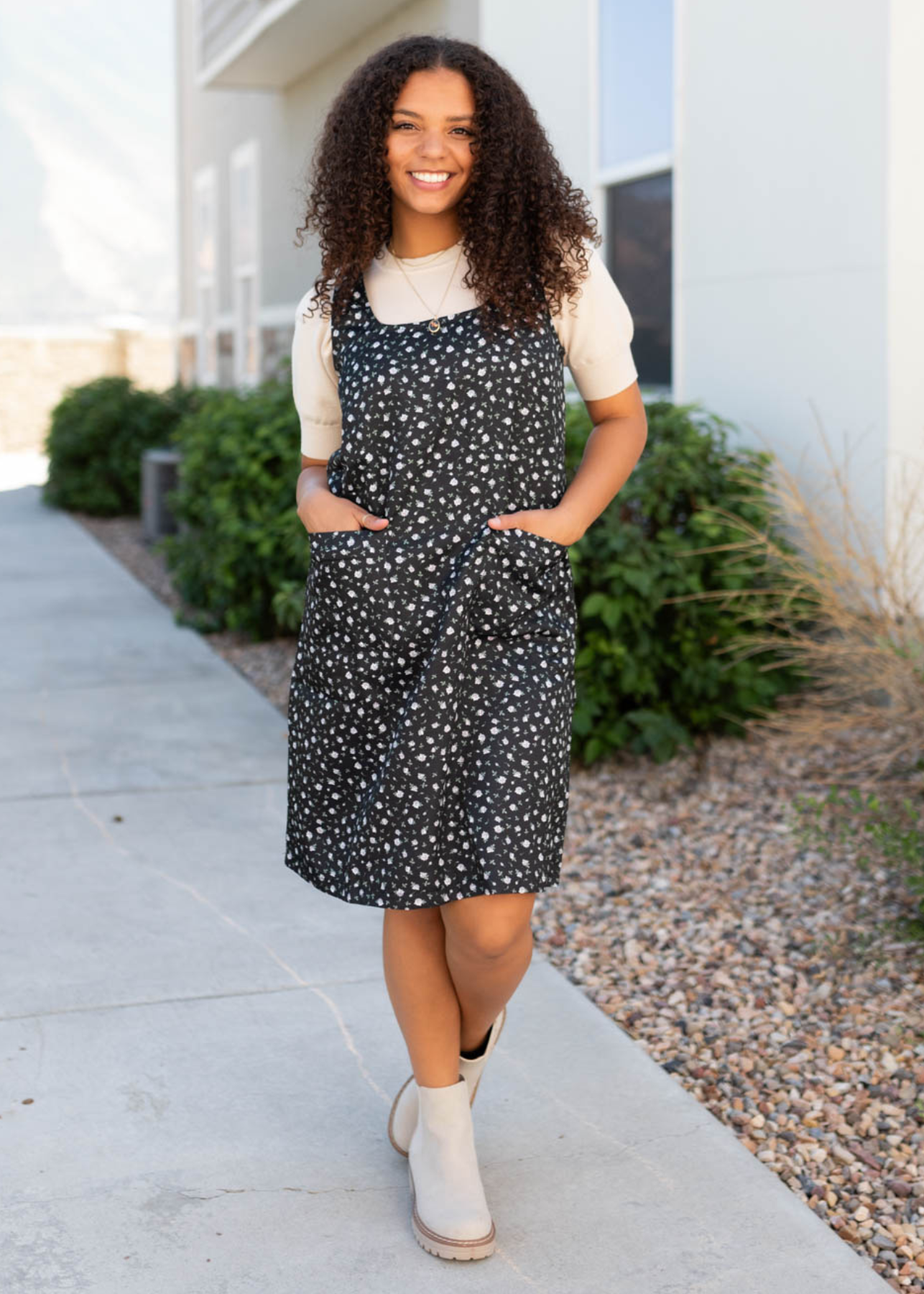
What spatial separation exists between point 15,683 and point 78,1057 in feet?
12.0

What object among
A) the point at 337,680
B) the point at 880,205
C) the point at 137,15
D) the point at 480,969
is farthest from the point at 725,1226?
the point at 137,15

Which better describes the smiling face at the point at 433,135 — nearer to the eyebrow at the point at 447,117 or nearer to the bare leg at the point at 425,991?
the eyebrow at the point at 447,117

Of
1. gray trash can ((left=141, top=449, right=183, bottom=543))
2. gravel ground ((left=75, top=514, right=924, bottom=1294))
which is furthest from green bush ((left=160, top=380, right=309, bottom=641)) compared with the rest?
gray trash can ((left=141, top=449, right=183, bottom=543))

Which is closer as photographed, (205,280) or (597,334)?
(597,334)

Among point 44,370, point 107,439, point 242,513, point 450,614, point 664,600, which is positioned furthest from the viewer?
point 44,370

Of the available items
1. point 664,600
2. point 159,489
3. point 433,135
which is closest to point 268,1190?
point 433,135

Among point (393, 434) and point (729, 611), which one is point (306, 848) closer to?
point (393, 434)

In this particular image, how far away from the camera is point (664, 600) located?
485cm

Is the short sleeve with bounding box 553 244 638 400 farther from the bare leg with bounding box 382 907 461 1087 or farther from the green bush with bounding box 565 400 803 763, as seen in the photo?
the green bush with bounding box 565 400 803 763

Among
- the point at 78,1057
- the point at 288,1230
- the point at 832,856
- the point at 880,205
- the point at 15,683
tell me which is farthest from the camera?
the point at 15,683

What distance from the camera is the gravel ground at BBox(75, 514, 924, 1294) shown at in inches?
106

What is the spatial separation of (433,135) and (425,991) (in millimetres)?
1334

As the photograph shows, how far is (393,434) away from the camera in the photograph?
2.27 meters

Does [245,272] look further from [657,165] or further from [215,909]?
[215,909]
